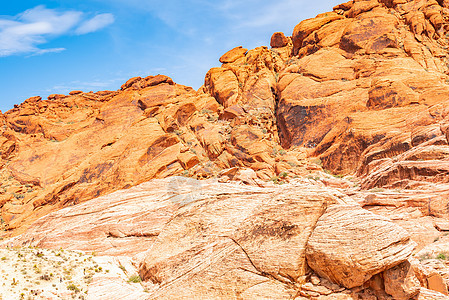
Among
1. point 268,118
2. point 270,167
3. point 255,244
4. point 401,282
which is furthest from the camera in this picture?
point 268,118

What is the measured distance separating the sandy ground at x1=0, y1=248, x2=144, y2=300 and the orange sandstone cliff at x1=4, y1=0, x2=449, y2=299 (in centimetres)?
126

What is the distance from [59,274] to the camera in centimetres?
1412

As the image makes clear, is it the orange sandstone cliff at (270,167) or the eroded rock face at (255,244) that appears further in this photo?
the orange sandstone cliff at (270,167)

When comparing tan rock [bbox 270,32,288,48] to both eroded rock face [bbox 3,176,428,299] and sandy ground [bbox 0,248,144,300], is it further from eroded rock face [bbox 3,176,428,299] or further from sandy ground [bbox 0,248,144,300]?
sandy ground [bbox 0,248,144,300]

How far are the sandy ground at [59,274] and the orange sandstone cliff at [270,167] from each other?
4.12 ft

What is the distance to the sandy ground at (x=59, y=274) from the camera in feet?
41.8

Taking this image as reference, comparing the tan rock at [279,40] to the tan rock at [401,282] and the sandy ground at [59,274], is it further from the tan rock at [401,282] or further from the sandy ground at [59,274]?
the tan rock at [401,282]

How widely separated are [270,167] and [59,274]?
21.9m

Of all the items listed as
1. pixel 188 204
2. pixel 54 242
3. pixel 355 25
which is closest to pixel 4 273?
pixel 54 242

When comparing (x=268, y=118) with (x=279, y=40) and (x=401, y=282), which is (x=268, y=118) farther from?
(x=401, y=282)

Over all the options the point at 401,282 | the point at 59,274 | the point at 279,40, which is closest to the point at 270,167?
the point at 59,274

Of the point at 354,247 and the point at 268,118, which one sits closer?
the point at 354,247

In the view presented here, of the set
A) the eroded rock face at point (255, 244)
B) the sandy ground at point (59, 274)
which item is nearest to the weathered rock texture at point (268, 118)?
the eroded rock face at point (255, 244)

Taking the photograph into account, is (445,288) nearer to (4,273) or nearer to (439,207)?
(439,207)
